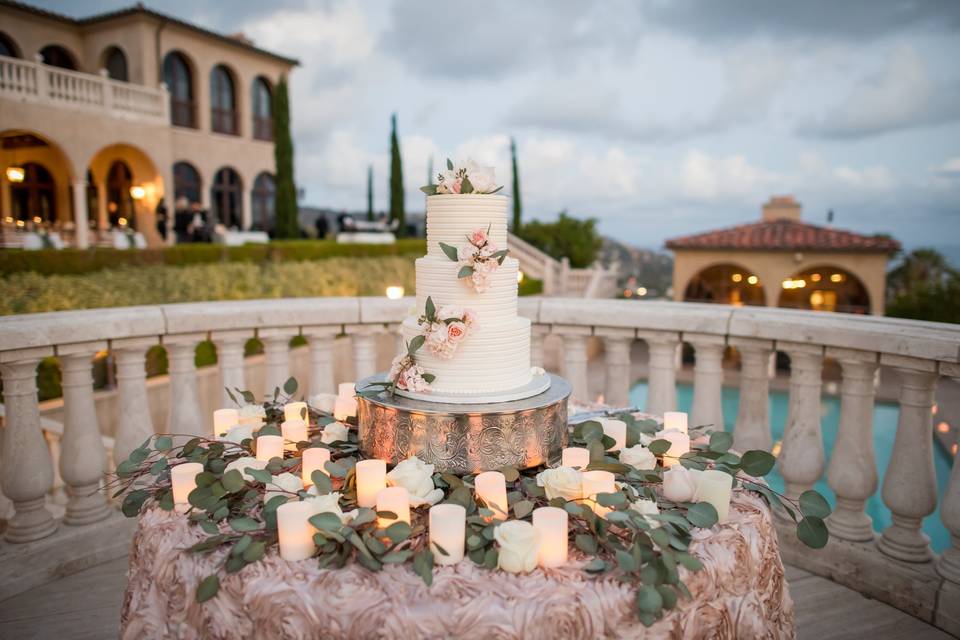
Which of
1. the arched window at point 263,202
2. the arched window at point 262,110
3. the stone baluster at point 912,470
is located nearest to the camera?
the stone baluster at point 912,470

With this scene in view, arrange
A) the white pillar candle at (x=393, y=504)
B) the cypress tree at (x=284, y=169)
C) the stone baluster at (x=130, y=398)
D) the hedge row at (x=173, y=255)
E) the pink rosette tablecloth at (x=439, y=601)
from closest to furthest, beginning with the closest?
1. the pink rosette tablecloth at (x=439, y=601)
2. the white pillar candle at (x=393, y=504)
3. the stone baluster at (x=130, y=398)
4. the hedge row at (x=173, y=255)
5. the cypress tree at (x=284, y=169)

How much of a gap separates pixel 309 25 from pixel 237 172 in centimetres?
1161

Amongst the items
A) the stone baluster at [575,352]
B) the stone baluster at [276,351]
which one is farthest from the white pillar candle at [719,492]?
the stone baluster at [276,351]

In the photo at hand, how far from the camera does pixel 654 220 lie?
39.2 metres

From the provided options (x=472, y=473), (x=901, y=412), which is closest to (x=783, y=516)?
(x=901, y=412)

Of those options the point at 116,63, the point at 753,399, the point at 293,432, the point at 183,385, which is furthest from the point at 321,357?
the point at 116,63

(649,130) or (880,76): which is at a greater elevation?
(649,130)

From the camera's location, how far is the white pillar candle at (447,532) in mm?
1669

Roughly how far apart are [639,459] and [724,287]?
2884 cm

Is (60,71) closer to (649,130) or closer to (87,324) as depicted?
(87,324)

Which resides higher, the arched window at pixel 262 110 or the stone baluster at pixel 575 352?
the arched window at pixel 262 110

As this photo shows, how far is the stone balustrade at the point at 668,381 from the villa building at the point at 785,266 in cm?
2340

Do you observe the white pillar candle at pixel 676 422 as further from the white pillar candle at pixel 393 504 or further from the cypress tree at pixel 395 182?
the cypress tree at pixel 395 182

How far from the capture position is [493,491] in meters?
1.88
